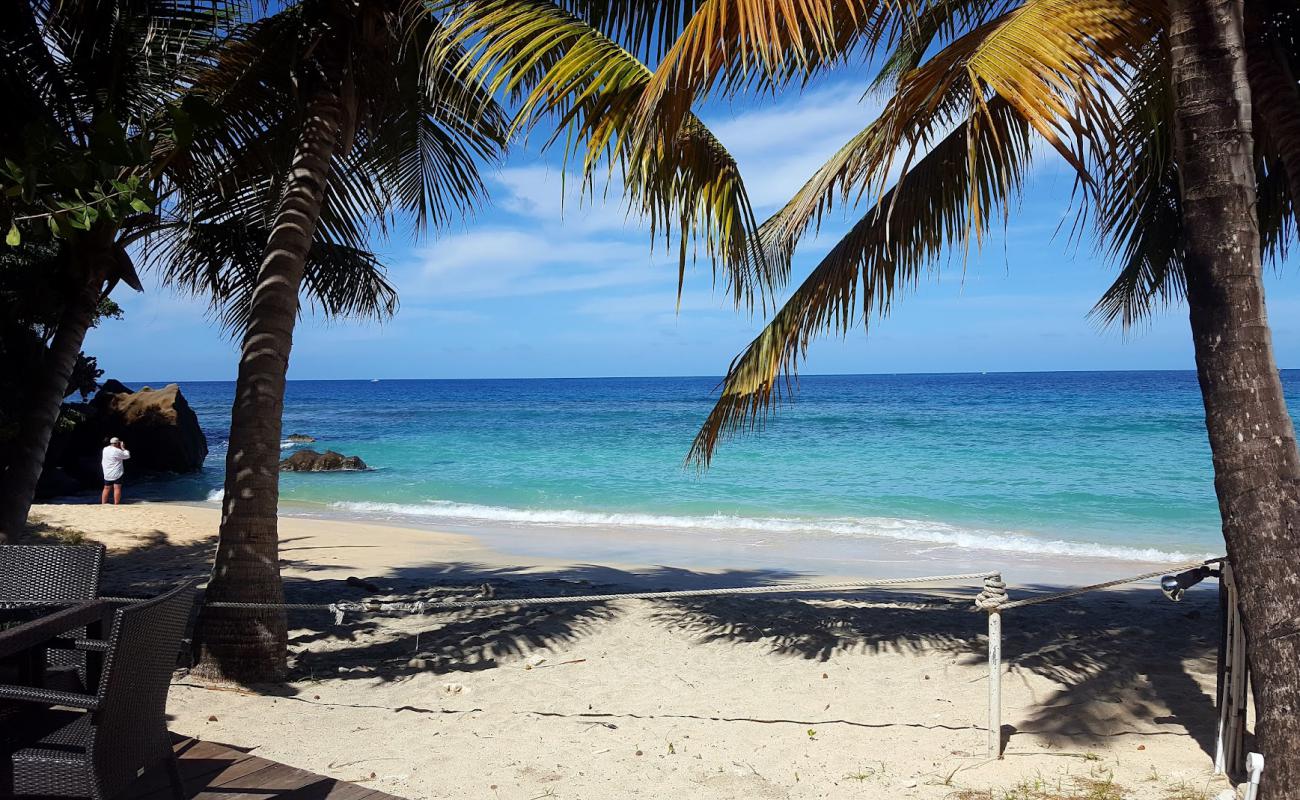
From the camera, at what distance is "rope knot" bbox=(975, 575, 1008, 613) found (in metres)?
3.96

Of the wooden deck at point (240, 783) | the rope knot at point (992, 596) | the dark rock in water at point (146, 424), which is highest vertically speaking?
the dark rock in water at point (146, 424)

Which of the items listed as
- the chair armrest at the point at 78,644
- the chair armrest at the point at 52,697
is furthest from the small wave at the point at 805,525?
the chair armrest at the point at 52,697

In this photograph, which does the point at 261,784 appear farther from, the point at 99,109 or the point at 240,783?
the point at 99,109

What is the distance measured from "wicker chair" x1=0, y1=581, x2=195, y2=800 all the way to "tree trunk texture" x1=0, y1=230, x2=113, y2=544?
3922mm

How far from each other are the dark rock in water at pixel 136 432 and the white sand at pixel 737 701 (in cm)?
1971

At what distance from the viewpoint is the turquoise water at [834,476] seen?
1611cm

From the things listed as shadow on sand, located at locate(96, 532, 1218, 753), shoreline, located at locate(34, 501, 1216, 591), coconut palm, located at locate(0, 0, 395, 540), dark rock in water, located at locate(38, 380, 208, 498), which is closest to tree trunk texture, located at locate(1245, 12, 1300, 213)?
shadow on sand, located at locate(96, 532, 1218, 753)

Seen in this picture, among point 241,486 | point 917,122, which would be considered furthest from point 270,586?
point 917,122

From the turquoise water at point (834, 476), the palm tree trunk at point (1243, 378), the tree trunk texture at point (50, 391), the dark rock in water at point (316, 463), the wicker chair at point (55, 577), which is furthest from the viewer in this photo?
the dark rock in water at point (316, 463)

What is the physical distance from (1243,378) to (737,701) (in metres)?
3.24

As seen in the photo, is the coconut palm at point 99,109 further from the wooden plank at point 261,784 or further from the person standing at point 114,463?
the person standing at point 114,463

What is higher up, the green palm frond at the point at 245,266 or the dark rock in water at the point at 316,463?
the green palm frond at the point at 245,266

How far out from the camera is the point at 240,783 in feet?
10.3

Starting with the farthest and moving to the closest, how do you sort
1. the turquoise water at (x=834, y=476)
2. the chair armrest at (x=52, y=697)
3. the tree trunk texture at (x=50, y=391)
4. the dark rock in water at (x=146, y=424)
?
1. the dark rock in water at (x=146, y=424)
2. the turquoise water at (x=834, y=476)
3. the tree trunk texture at (x=50, y=391)
4. the chair armrest at (x=52, y=697)
